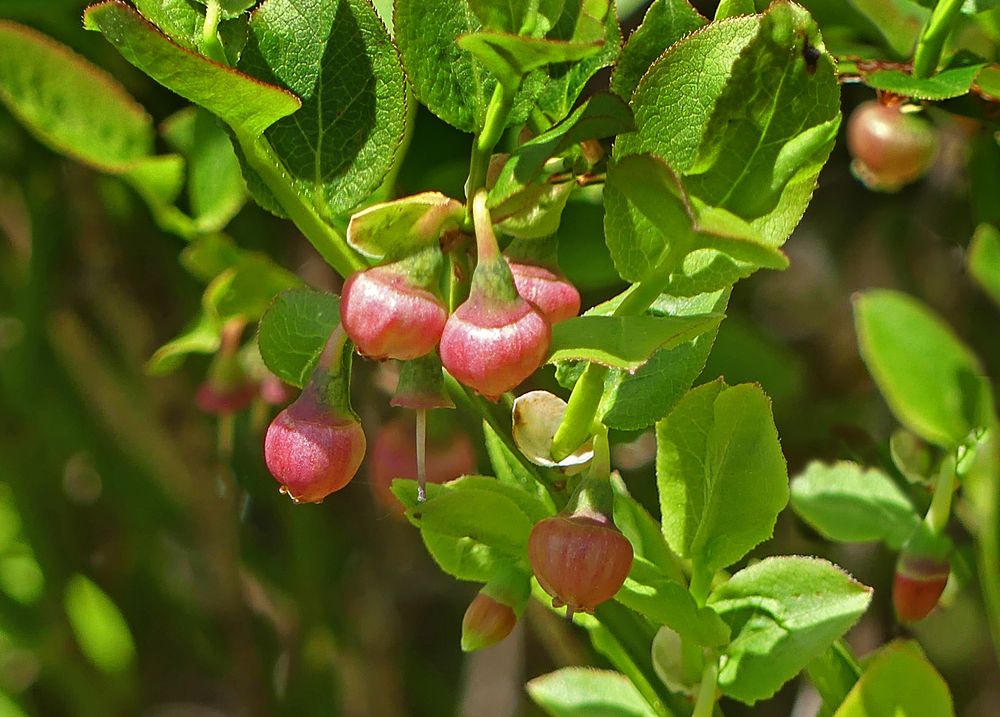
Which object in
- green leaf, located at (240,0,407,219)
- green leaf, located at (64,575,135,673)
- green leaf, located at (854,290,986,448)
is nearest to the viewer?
green leaf, located at (240,0,407,219)

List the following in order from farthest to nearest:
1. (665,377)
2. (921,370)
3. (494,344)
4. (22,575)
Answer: (22,575), (921,370), (665,377), (494,344)

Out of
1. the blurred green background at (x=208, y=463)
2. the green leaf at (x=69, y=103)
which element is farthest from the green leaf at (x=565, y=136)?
the blurred green background at (x=208, y=463)

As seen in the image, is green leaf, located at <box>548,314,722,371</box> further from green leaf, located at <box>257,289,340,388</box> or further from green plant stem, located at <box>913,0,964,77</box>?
green plant stem, located at <box>913,0,964,77</box>

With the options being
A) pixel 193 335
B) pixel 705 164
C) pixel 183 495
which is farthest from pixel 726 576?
pixel 183 495

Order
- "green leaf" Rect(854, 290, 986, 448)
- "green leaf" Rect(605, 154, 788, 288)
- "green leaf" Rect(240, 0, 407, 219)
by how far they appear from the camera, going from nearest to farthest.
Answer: "green leaf" Rect(605, 154, 788, 288) < "green leaf" Rect(240, 0, 407, 219) < "green leaf" Rect(854, 290, 986, 448)

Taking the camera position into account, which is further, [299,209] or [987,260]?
[987,260]

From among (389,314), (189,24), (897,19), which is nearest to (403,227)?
(389,314)

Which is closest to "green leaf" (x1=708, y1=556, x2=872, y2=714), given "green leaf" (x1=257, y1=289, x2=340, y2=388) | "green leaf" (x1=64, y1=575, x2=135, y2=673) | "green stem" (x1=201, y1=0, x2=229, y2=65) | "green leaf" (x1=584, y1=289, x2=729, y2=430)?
"green leaf" (x1=584, y1=289, x2=729, y2=430)

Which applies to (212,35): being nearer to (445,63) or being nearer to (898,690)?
(445,63)
